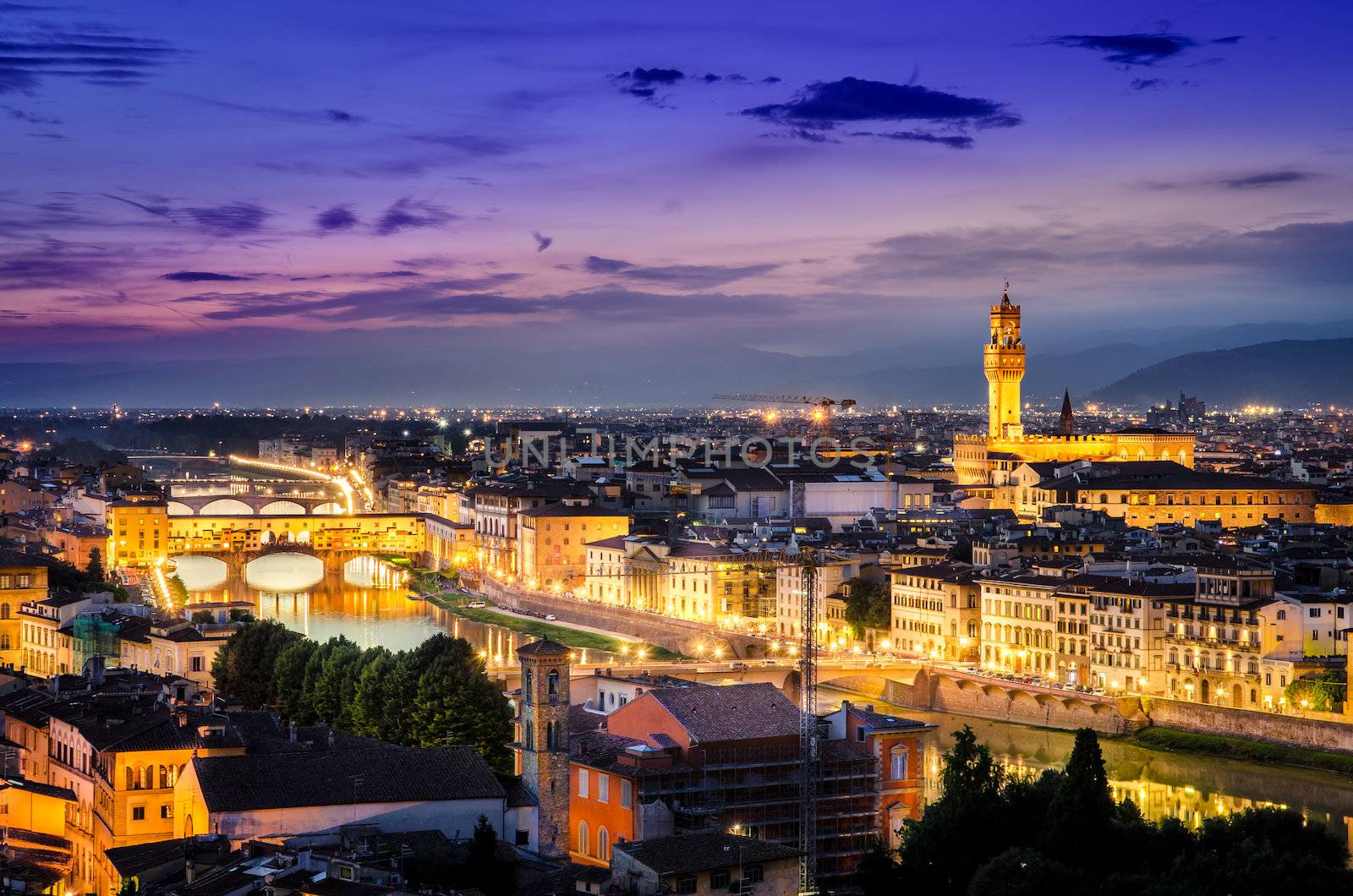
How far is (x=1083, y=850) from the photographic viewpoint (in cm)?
1312

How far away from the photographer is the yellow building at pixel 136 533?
40.2 metres

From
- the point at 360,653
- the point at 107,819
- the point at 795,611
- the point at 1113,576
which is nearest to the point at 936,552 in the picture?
the point at 795,611

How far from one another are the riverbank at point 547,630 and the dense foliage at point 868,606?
2.35 meters

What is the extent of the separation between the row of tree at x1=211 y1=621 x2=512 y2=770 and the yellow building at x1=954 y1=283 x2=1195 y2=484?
25715mm

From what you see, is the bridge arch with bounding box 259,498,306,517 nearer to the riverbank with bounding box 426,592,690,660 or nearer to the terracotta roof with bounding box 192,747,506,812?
the riverbank with bounding box 426,592,690,660

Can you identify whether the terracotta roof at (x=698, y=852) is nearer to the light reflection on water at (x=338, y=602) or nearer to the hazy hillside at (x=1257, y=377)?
the light reflection on water at (x=338, y=602)

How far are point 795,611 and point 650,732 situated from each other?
14474 mm

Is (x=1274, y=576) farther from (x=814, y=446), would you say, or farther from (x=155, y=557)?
(x=814, y=446)

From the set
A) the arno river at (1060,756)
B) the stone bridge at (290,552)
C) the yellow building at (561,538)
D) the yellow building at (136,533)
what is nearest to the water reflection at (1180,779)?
the arno river at (1060,756)

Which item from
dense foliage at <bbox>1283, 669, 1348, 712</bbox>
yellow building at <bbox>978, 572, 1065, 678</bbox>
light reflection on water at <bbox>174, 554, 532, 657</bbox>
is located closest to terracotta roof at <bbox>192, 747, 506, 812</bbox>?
dense foliage at <bbox>1283, 669, 1348, 712</bbox>

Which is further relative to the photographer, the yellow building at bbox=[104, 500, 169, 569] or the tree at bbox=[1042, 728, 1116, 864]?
the yellow building at bbox=[104, 500, 169, 569]

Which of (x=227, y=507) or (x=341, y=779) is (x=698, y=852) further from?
(x=227, y=507)

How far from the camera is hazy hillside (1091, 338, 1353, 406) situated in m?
162

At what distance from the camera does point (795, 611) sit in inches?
1144
